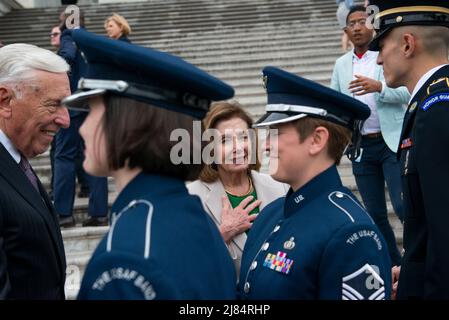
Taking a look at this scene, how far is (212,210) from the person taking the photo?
3404 mm

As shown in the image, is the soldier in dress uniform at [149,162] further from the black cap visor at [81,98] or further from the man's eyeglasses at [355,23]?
the man's eyeglasses at [355,23]

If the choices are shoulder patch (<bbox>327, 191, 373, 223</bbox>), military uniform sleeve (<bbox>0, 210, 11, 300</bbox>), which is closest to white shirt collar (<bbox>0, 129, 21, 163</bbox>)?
military uniform sleeve (<bbox>0, 210, 11, 300</bbox>)

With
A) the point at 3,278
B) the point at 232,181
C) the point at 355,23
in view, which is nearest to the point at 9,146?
the point at 3,278

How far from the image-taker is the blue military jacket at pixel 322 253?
1.98 m

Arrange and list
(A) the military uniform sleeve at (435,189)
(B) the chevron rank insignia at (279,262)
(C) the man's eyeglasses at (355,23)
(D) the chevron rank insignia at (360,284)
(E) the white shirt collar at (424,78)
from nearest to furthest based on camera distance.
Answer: (D) the chevron rank insignia at (360,284) → (B) the chevron rank insignia at (279,262) → (A) the military uniform sleeve at (435,189) → (E) the white shirt collar at (424,78) → (C) the man's eyeglasses at (355,23)

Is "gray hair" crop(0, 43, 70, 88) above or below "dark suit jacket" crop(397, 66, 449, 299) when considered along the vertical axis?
above

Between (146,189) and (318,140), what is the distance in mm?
851

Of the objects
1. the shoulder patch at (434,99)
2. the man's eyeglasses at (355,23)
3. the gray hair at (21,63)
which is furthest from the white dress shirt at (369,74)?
the gray hair at (21,63)

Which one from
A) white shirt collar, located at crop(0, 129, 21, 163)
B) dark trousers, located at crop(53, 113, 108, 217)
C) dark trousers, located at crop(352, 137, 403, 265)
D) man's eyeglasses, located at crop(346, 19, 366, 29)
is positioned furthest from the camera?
dark trousers, located at crop(53, 113, 108, 217)

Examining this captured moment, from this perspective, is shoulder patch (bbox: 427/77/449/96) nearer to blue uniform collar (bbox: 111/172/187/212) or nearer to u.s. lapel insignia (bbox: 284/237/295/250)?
u.s. lapel insignia (bbox: 284/237/295/250)

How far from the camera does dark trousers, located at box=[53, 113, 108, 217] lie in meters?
5.57

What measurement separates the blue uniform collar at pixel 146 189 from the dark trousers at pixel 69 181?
3.93 metres

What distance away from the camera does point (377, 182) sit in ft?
14.9

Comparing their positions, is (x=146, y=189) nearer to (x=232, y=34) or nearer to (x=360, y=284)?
(x=360, y=284)
